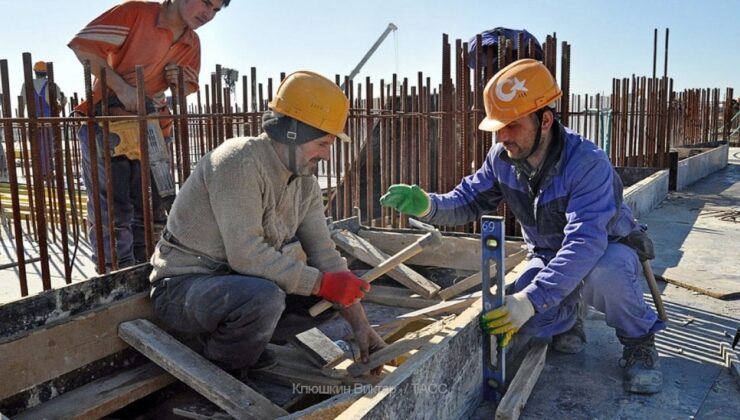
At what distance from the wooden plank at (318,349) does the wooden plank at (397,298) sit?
96cm

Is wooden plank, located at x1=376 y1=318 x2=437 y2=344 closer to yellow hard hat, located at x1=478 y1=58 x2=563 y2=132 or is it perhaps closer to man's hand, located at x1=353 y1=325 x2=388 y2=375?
man's hand, located at x1=353 y1=325 x2=388 y2=375

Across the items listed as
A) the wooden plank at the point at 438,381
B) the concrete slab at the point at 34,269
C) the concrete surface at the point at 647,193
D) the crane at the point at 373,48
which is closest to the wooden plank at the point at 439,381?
the wooden plank at the point at 438,381

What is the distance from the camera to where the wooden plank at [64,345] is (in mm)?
2707

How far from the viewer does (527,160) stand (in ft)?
11.5

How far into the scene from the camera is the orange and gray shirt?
417 cm

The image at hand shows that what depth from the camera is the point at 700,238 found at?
718 centimetres

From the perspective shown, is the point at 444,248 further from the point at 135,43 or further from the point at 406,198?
the point at 135,43

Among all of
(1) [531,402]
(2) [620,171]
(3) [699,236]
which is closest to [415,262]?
Answer: (1) [531,402]

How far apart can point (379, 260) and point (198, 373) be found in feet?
7.09

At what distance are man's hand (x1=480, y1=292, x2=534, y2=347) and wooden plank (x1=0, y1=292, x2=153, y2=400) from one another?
1789 mm

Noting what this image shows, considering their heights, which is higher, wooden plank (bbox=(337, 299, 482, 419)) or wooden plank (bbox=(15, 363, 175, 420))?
wooden plank (bbox=(337, 299, 482, 419))

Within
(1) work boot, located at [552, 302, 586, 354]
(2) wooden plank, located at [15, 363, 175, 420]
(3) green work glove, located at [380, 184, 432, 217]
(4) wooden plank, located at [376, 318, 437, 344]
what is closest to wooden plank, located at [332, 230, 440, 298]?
(4) wooden plank, located at [376, 318, 437, 344]

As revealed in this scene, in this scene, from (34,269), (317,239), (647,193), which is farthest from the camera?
(647,193)

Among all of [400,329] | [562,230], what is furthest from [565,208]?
[400,329]
